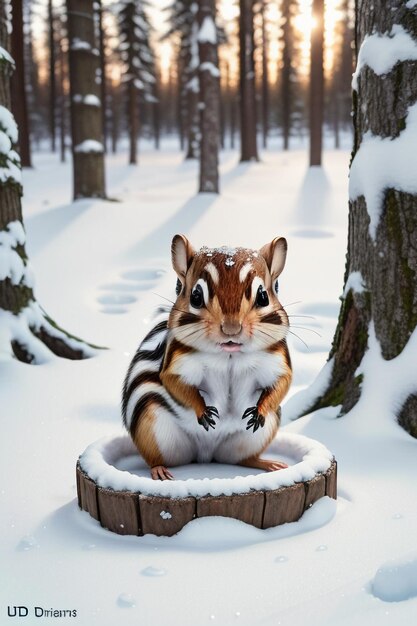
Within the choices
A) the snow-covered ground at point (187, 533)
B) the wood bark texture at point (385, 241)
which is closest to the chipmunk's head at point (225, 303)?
the snow-covered ground at point (187, 533)

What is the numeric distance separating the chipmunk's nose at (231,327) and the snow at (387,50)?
1.97m

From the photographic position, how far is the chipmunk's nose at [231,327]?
8.29 feet

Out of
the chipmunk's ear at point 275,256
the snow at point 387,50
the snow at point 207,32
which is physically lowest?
the chipmunk's ear at point 275,256

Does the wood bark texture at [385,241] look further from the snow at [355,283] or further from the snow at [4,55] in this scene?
the snow at [4,55]

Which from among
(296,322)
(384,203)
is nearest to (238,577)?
(384,203)

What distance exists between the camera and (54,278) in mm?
8438

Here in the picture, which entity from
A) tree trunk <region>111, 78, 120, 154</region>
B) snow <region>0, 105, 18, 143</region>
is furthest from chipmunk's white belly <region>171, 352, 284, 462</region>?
tree trunk <region>111, 78, 120, 154</region>

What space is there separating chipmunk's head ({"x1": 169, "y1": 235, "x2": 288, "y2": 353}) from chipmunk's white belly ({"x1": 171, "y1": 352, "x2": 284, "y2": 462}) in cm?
7

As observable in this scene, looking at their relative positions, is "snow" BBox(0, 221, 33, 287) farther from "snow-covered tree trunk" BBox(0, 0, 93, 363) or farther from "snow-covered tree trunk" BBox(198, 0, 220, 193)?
"snow-covered tree trunk" BBox(198, 0, 220, 193)

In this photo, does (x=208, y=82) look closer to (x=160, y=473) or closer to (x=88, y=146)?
(x=88, y=146)

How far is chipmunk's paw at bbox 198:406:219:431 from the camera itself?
8.91 feet

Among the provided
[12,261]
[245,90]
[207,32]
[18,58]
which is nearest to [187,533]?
[12,261]

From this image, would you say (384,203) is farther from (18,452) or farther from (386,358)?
(18,452)

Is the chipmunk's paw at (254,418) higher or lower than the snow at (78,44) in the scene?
lower
